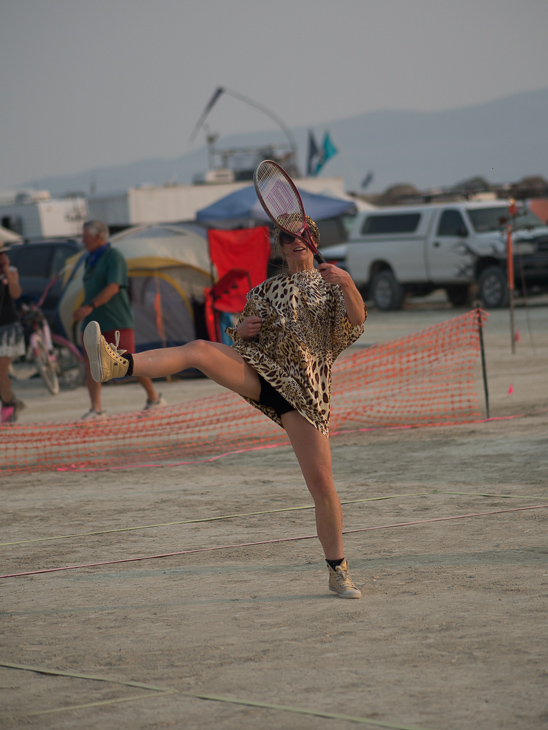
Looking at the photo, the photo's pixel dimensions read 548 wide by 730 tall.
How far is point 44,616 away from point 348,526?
2094 mm

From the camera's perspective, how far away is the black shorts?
5012 millimetres

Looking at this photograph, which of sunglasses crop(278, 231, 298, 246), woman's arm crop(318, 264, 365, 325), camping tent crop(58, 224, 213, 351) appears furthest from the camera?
camping tent crop(58, 224, 213, 351)

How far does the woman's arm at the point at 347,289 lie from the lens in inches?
190

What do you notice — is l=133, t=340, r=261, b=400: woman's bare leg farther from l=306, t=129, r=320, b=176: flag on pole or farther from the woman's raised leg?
l=306, t=129, r=320, b=176: flag on pole

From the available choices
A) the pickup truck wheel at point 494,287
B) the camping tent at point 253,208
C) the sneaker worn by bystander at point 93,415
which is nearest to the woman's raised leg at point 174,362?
the sneaker worn by bystander at point 93,415

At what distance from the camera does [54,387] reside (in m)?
14.5

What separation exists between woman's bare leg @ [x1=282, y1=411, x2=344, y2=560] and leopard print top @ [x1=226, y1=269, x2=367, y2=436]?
0.06 meters

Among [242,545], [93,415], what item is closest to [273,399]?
[242,545]

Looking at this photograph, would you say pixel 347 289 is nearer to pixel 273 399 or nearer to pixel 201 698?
pixel 273 399

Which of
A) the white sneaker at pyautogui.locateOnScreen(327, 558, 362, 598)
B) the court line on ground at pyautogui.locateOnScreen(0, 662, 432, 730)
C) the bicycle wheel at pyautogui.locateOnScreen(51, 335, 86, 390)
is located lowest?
the bicycle wheel at pyautogui.locateOnScreen(51, 335, 86, 390)

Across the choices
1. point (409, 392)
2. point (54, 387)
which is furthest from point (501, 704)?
point (54, 387)

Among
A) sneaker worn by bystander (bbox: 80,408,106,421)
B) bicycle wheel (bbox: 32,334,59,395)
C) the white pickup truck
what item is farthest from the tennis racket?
the white pickup truck

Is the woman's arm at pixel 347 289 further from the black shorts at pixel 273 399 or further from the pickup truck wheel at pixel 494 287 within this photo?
the pickup truck wheel at pixel 494 287

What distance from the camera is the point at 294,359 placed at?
5016 millimetres
